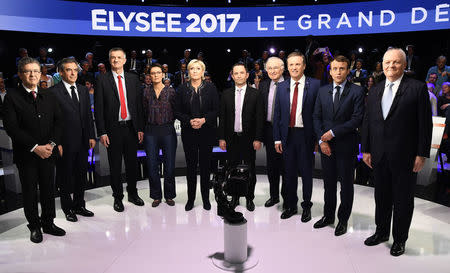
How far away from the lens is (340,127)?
2.94 m

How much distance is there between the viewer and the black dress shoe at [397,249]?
269cm

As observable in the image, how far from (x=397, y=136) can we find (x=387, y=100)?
0.29 meters

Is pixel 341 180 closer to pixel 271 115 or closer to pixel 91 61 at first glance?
pixel 271 115

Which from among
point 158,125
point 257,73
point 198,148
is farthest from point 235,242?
point 257,73

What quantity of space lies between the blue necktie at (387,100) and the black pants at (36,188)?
2805mm

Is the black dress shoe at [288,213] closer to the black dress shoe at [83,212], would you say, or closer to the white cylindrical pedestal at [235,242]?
the white cylindrical pedestal at [235,242]

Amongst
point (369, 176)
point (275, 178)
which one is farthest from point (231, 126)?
point (369, 176)

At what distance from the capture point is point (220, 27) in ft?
24.7

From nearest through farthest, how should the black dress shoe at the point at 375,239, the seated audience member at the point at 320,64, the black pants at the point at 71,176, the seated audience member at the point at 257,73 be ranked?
the black dress shoe at the point at 375,239, the black pants at the point at 71,176, the seated audience member at the point at 320,64, the seated audience member at the point at 257,73

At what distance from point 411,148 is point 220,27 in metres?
5.72

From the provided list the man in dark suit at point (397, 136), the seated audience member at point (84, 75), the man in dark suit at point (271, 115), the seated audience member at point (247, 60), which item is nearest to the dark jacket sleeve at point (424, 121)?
the man in dark suit at point (397, 136)

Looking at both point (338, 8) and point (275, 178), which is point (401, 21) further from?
point (275, 178)

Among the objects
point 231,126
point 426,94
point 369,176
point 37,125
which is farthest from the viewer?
point 369,176

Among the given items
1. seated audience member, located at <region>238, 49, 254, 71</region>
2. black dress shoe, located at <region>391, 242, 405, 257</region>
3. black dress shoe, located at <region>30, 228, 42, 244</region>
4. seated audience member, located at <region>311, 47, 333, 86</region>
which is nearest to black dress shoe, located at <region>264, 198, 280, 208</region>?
black dress shoe, located at <region>391, 242, 405, 257</region>
